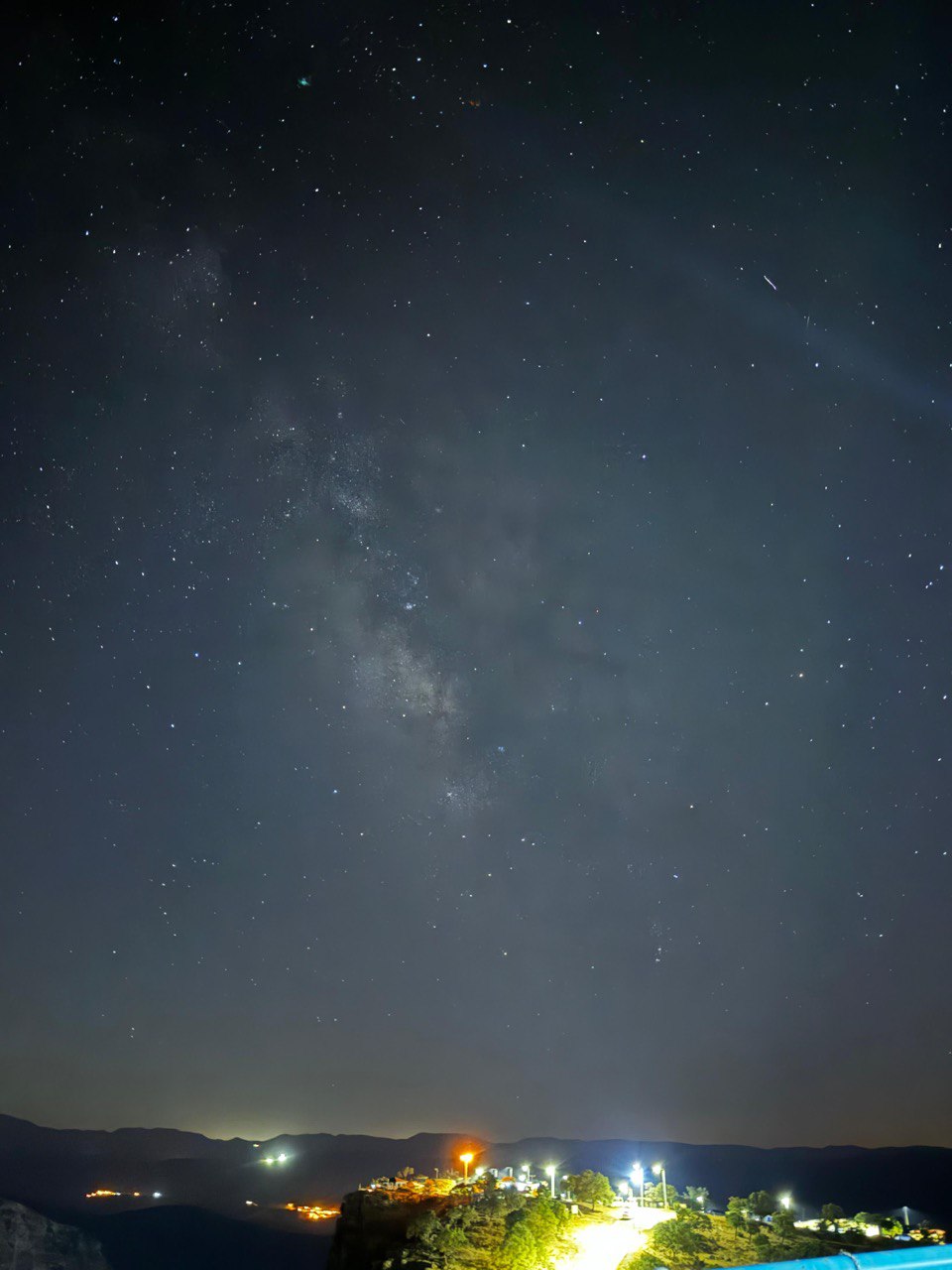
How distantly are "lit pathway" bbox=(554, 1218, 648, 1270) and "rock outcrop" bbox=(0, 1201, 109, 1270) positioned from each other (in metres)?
122

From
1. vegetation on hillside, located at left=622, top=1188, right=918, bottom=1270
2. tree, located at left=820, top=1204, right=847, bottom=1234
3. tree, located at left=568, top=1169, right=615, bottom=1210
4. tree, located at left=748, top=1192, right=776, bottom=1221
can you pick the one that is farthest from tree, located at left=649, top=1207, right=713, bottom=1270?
tree, located at left=568, top=1169, right=615, bottom=1210

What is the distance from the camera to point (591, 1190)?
34906mm

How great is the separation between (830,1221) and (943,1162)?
183 metres

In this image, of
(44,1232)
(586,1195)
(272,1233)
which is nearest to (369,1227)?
(586,1195)

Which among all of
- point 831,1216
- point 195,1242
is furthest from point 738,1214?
point 195,1242

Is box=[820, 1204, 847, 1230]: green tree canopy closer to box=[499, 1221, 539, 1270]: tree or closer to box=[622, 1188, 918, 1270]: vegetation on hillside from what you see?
box=[622, 1188, 918, 1270]: vegetation on hillside

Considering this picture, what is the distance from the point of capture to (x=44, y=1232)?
12088 centimetres

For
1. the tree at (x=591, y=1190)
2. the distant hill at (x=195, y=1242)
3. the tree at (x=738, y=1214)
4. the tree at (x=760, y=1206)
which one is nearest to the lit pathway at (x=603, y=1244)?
the tree at (x=738, y=1214)

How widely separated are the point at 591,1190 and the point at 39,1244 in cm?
12305

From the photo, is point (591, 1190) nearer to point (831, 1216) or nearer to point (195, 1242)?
point (831, 1216)

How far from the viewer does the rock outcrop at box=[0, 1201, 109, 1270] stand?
11212cm

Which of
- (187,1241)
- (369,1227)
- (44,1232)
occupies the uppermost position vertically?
(369,1227)

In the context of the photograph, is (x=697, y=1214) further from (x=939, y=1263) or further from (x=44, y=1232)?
(x=44, y=1232)

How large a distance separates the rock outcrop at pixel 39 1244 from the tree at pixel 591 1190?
114 m
